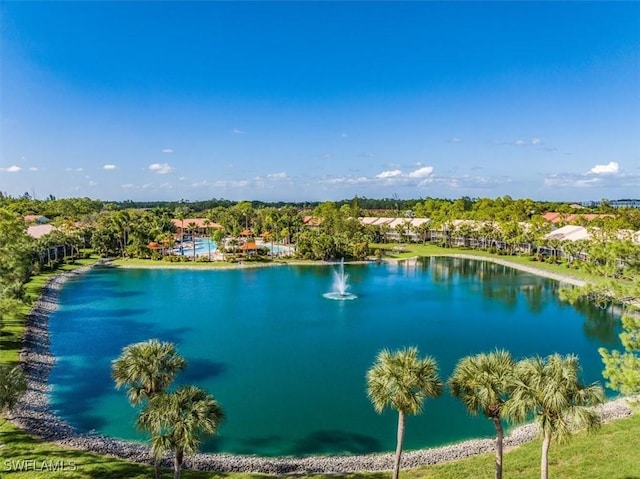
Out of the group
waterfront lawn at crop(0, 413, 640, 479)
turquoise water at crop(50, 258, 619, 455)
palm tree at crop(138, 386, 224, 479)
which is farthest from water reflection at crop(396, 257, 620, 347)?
palm tree at crop(138, 386, 224, 479)

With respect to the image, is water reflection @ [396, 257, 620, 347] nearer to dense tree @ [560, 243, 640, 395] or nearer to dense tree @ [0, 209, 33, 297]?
dense tree @ [560, 243, 640, 395]

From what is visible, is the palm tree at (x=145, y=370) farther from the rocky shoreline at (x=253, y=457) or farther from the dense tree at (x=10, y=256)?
the dense tree at (x=10, y=256)

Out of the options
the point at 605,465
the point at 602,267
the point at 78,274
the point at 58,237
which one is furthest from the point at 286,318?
the point at 58,237

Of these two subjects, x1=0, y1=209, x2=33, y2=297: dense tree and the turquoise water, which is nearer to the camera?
the turquoise water

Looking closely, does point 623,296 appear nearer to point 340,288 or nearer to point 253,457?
point 253,457

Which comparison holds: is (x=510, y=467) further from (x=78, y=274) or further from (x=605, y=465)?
(x=78, y=274)

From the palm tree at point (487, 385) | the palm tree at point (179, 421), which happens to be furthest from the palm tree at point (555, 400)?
the palm tree at point (179, 421)

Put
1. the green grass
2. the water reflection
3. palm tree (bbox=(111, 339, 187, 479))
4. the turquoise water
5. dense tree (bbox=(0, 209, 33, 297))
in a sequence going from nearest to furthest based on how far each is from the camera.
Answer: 1. palm tree (bbox=(111, 339, 187, 479))
2. the turquoise water
3. dense tree (bbox=(0, 209, 33, 297))
4. the water reflection
5. the green grass
